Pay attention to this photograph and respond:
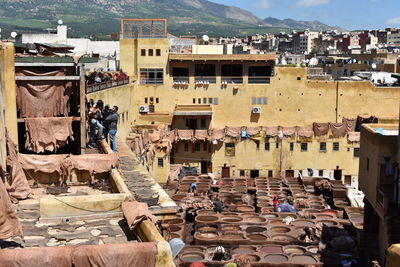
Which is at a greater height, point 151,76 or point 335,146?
point 151,76

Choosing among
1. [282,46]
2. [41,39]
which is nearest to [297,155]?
[41,39]

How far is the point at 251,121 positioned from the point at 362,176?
2021 cm

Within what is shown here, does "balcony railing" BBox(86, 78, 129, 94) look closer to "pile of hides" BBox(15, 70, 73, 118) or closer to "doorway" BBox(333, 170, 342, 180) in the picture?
"pile of hides" BBox(15, 70, 73, 118)

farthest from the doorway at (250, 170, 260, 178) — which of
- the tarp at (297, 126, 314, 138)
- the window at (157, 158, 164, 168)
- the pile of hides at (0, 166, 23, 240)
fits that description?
the pile of hides at (0, 166, 23, 240)

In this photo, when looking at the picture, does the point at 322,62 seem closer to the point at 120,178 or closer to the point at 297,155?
the point at 297,155

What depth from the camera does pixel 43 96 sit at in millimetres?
17438

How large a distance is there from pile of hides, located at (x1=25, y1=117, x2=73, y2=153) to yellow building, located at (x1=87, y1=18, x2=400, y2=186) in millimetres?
27493

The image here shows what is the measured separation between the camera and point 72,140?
17.4 metres

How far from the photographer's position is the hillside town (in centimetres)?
1173

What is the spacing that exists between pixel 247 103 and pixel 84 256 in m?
38.3

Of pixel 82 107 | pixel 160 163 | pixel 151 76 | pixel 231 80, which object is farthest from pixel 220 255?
pixel 151 76

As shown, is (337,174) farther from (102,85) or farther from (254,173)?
(102,85)

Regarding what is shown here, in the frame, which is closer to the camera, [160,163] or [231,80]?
[160,163]

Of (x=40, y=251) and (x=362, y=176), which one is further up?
(x=40, y=251)
